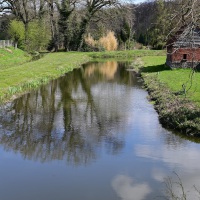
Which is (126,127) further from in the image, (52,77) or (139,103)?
(52,77)

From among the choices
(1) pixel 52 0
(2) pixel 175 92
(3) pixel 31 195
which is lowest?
(3) pixel 31 195

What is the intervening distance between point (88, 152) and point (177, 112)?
465 centimetres

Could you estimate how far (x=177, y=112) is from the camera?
14156mm

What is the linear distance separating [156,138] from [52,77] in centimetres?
1578

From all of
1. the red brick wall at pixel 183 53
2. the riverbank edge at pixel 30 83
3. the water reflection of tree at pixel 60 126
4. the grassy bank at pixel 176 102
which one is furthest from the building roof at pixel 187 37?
the riverbank edge at pixel 30 83

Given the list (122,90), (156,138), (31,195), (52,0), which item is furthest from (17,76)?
(52,0)

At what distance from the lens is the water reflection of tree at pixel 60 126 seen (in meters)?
11.5

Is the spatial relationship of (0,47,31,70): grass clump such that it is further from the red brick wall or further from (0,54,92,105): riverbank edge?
the red brick wall

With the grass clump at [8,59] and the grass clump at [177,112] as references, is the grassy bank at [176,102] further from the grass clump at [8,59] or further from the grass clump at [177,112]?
the grass clump at [8,59]

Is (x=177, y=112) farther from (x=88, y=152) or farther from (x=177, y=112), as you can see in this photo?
(x=88, y=152)

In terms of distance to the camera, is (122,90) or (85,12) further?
(85,12)

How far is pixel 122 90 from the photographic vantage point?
22766 mm

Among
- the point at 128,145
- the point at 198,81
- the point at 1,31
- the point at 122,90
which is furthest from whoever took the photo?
the point at 1,31

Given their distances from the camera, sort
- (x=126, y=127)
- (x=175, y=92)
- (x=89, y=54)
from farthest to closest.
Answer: (x=89, y=54)
(x=175, y=92)
(x=126, y=127)
